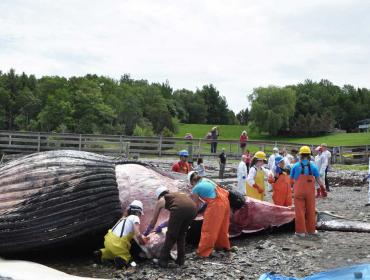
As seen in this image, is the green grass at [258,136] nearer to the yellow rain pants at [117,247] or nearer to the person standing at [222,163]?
the person standing at [222,163]

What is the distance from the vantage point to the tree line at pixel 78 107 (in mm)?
64500

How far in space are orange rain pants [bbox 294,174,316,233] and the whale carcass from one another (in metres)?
0.94

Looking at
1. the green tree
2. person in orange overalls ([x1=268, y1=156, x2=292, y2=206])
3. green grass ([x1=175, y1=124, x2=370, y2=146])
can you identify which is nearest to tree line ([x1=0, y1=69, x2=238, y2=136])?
green grass ([x1=175, y1=124, x2=370, y2=146])

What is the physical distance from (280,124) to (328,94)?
27105 millimetres

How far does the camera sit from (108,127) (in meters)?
67.2

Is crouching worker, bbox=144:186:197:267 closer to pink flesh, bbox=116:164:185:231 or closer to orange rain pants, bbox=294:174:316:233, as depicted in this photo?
pink flesh, bbox=116:164:185:231

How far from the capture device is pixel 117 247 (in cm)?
854

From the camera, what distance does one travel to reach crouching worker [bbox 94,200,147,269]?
8.52 m

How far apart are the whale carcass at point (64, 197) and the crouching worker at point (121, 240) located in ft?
1.17

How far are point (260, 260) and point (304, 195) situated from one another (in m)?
1.98

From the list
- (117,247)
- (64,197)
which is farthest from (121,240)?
(64,197)

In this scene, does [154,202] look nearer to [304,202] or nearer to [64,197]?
[64,197]

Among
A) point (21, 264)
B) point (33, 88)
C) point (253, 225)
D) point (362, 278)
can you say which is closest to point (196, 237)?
point (253, 225)

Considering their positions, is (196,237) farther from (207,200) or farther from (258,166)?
(258,166)
